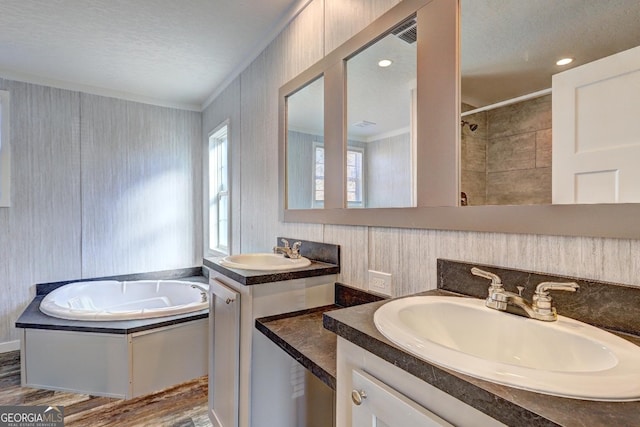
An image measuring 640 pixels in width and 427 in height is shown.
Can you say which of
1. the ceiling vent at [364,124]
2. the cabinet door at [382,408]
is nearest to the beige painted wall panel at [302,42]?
the ceiling vent at [364,124]

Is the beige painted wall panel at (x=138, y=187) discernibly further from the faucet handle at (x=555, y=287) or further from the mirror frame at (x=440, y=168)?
the faucet handle at (x=555, y=287)

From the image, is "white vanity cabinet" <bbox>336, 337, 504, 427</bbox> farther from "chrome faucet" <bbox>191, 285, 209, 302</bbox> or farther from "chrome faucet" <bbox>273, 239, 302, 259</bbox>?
"chrome faucet" <bbox>191, 285, 209, 302</bbox>

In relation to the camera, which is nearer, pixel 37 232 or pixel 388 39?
pixel 388 39

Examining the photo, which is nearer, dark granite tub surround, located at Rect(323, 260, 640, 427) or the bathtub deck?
dark granite tub surround, located at Rect(323, 260, 640, 427)

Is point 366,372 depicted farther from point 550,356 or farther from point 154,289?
point 154,289

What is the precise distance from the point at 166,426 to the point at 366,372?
1.75 metres

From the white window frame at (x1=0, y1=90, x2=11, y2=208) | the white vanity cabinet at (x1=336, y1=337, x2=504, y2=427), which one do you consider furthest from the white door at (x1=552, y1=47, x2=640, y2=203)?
the white window frame at (x1=0, y1=90, x2=11, y2=208)

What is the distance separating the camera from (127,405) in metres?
2.01

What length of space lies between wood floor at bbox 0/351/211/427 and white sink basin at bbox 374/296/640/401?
167cm

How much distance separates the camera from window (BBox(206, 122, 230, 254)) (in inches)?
135

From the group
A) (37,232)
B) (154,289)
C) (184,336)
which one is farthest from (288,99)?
(37,232)

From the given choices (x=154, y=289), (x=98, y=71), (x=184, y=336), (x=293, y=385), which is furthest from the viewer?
(x=154, y=289)

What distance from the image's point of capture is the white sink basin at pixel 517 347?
48 centimetres

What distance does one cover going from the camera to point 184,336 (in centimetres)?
225
